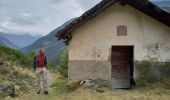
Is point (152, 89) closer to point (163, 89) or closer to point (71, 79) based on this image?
point (163, 89)

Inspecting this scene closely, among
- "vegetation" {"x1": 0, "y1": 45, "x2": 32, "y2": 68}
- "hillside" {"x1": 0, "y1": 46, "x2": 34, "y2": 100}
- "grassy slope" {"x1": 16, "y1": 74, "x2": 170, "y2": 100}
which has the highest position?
"vegetation" {"x1": 0, "y1": 45, "x2": 32, "y2": 68}

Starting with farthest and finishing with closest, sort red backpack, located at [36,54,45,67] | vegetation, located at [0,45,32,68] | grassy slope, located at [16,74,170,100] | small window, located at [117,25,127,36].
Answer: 1. vegetation, located at [0,45,32,68]
2. small window, located at [117,25,127,36]
3. red backpack, located at [36,54,45,67]
4. grassy slope, located at [16,74,170,100]

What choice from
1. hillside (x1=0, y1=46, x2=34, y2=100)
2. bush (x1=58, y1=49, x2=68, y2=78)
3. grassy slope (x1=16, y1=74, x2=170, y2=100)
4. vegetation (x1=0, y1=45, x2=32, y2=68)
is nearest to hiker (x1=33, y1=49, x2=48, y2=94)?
grassy slope (x1=16, y1=74, x2=170, y2=100)

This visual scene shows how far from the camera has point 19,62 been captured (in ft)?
112

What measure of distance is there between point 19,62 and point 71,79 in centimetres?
1621

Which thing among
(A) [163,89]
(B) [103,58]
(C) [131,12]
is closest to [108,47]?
(B) [103,58]

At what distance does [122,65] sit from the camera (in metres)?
19.2

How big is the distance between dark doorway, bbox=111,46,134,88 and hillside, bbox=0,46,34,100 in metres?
4.73

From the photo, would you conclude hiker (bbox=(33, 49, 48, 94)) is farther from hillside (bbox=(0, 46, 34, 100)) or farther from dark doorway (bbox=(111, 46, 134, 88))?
dark doorway (bbox=(111, 46, 134, 88))

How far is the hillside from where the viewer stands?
1814cm

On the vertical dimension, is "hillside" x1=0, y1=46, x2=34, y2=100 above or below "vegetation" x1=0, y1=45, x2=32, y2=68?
below

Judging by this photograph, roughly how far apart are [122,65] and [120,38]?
150cm

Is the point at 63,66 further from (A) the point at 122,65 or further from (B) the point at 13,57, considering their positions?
(A) the point at 122,65

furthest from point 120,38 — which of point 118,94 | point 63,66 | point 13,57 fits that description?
point 63,66
